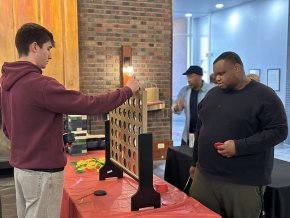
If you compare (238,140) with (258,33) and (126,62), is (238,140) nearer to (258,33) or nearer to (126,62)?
(126,62)

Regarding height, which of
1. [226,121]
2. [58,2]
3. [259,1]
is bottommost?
[226,121]

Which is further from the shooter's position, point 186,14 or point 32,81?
point 186,14

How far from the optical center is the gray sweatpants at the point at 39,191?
1618 mm

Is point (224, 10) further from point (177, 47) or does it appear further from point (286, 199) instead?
point (286, 199)

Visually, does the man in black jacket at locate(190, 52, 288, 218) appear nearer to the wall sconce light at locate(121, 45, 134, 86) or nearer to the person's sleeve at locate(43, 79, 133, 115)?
the person's sleeve at locate(43, 79, 133, 115)

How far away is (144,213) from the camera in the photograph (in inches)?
68.4

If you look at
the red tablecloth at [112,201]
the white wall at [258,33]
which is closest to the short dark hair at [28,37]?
the red tablecloth at [112,201]

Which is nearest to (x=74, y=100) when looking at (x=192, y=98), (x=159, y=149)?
(x=192, y=98)

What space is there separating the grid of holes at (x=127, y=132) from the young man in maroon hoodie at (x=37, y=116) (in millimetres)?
269

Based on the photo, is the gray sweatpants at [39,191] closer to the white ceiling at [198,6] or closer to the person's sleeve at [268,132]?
the person's sleeve at [268,132]

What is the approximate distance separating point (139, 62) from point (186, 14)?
6.33 m

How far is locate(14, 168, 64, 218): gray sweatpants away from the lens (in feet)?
5.31

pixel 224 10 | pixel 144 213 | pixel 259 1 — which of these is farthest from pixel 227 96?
pixel 224 10

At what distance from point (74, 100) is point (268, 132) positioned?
1.07m
